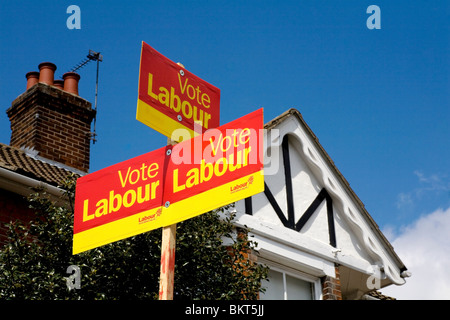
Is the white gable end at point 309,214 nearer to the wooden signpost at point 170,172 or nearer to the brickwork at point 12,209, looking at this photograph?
the brickwork at point 12,209

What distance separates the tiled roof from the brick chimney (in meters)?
0.48

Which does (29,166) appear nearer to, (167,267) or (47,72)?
(47,72)

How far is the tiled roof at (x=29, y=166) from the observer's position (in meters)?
10.5

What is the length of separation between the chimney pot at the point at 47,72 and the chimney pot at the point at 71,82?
0.31m

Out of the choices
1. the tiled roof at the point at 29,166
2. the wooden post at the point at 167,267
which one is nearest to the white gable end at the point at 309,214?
the tiled roof at the point at 29,166

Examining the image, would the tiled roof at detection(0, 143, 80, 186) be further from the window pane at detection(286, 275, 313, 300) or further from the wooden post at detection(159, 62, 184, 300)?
the wooden post at detection(159, 62, 184, 300)

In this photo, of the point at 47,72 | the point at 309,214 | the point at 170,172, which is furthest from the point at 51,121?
the point at 170,172

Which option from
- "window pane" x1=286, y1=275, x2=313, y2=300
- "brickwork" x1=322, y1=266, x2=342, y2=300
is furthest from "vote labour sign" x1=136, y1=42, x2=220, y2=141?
"brickwork" x1=322, y1=266, x2=342, y2=300

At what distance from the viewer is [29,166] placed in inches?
454

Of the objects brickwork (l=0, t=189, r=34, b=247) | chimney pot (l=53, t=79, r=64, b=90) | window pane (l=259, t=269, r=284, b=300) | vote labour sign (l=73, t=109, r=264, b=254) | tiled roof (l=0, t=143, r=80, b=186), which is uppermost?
chimney pot (l=53, t=79, r=64, b=90)

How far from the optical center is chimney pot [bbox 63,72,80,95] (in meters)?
14.5
